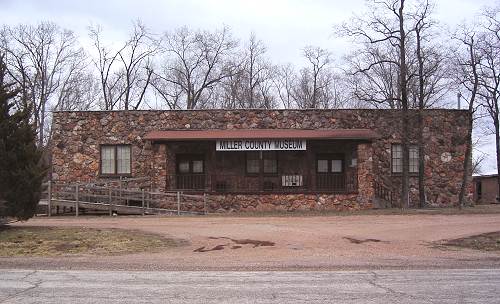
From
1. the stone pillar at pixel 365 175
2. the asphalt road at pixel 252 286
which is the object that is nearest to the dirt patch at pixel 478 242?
the asphalt road at pixel 252 286

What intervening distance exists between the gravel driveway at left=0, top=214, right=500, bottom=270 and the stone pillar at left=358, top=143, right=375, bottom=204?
19.4ft

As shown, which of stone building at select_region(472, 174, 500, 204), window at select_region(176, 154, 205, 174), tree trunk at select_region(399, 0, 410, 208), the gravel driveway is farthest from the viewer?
stone building at select_region(472, 174, 500, 204)

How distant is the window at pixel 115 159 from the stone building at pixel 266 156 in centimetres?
5

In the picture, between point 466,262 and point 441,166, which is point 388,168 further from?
point 466,262

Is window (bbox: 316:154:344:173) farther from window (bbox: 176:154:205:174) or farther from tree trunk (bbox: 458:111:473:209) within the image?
tree trunk (bbox: 458:111:473:209)

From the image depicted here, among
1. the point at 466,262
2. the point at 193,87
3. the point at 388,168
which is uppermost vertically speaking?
the point at 193,87

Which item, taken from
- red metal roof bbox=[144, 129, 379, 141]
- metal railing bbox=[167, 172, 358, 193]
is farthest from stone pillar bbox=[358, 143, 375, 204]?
red metal roof bbox=[144, 129, 379, 141]

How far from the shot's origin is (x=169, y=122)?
30250mm

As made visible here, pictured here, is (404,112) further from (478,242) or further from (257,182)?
(478,242)

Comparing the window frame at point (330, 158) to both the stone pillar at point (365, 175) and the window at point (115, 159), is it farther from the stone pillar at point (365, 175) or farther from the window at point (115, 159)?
the window at point (115, 159)

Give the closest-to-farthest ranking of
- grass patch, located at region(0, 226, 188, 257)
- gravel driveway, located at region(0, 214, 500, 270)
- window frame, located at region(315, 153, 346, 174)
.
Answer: gravel driveway, located at region(0, 214, 500, 270)
grass patch, located at region(0, 226, 188, 257)
window frame, located at region(315, 153, 346, 174)

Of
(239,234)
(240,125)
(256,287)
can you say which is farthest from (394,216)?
(256,287)

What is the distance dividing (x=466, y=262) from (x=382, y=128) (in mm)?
18656

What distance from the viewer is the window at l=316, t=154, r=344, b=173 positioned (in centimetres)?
3009
